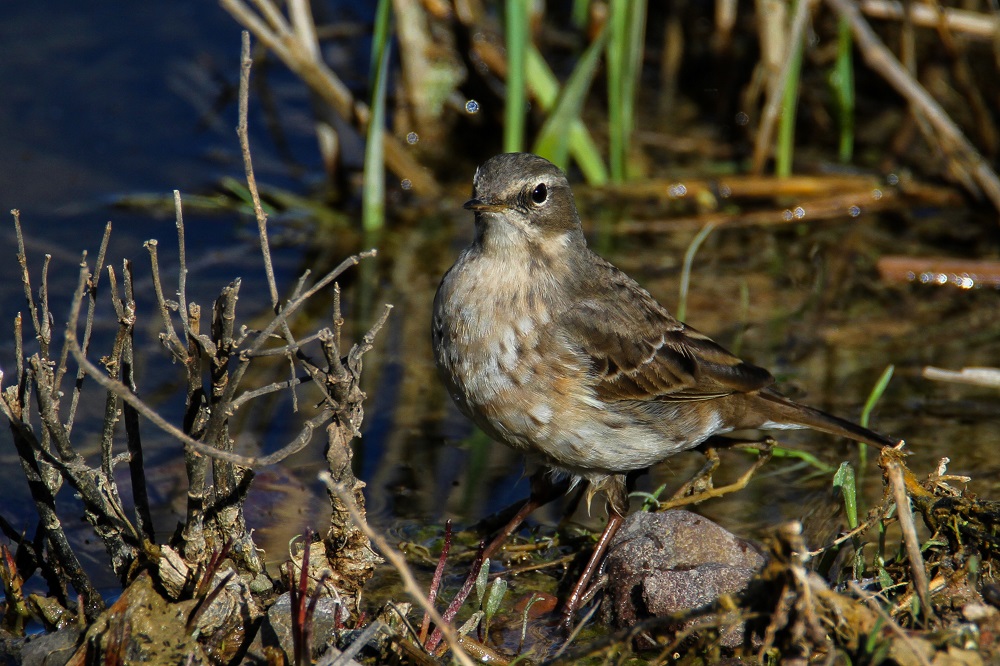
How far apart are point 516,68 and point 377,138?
106 cm

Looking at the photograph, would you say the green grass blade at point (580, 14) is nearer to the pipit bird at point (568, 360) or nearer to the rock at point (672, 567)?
the pipit bird at point (568, 360)

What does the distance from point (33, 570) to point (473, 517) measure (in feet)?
6.50

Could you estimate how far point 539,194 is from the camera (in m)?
5.15

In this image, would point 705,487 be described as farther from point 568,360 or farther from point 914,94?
point 914,94

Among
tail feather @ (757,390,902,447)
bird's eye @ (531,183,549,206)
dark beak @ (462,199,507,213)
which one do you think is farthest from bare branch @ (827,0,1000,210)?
dark beak @ (462,199,507,213)

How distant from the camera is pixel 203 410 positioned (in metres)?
3.99

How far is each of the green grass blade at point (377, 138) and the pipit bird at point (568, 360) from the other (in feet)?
8.88

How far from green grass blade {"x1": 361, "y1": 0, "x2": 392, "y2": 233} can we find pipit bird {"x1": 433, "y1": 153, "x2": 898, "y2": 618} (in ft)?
8.88

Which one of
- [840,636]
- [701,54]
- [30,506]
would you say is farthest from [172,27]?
[840,636]

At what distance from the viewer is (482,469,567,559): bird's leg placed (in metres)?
5.05

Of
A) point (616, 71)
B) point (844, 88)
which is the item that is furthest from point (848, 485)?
point (844, 88)

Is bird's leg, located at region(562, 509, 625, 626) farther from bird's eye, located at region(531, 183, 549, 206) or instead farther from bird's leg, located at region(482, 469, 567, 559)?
bird's eye, located at region(531, 183, 549, 206)

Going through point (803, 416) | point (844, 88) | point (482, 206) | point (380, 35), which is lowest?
point (803, 416)

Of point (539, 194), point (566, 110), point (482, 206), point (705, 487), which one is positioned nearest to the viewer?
point (482, 206)
